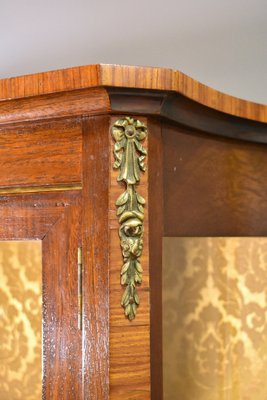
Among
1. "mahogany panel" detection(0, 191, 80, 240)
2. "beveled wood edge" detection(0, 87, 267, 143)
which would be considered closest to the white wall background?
"beveled wood edge" detection(0, 87, 267, 143)

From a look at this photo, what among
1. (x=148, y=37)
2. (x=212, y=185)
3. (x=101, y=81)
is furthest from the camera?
(x=148, y=37)

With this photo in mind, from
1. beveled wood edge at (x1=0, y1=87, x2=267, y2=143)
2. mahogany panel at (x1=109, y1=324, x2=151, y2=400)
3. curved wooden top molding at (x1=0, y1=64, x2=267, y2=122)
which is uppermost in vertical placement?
curved wooden top molding at (x1=0, y1=64, x2=267, y2=122)

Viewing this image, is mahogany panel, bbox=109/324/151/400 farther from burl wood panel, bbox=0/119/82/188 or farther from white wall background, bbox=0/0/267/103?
white wall background, bbox=0/0/267/103

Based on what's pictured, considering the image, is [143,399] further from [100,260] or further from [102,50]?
[102,50]

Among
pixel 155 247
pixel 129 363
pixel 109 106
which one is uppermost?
pixel 109 106

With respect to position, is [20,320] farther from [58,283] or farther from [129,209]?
[129,209]

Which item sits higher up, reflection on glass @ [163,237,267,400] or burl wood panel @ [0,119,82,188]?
burl wood panel @ [0,119,82,188]

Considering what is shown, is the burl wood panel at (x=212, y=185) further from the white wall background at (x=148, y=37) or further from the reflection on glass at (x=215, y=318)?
the white wall background at (x=148, y=37)

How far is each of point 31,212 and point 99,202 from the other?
0.27ft

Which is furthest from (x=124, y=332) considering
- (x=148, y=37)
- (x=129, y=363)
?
(x=148, y=37)

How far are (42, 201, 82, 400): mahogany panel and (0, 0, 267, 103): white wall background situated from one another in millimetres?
768

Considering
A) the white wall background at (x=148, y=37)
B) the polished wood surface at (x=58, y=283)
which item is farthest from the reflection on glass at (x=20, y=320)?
the white wall background at (x=148, y=37)

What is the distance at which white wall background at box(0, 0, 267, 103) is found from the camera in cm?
128

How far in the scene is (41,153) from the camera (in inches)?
24.7
